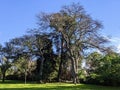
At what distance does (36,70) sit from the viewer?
59375 mm

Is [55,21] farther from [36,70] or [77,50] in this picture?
[36,70]

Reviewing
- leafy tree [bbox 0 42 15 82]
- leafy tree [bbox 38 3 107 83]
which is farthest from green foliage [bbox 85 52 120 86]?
leafy tree [bbox 0 42 15 82]

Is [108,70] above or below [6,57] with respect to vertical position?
below

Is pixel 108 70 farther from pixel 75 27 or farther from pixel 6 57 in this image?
pixel 6 57

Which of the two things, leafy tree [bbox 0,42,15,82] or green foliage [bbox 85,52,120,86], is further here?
leafy tree [bbox 0,42,15,82]

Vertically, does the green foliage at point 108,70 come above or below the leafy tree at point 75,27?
below

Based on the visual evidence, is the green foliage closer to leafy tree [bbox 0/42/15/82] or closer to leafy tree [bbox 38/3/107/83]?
leafy tree [bbox 38/3/107/83]

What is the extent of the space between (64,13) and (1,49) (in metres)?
16.3

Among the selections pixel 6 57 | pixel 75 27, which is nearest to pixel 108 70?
pixel 75 27

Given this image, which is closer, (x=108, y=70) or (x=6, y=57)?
(x=108, y=70)

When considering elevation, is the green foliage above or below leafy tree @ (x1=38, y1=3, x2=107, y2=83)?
below

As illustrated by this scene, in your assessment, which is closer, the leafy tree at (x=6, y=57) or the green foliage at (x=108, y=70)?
the green foliage at (x=108, y=70)

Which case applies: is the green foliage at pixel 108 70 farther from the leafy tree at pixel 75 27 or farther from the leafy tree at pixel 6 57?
the leafy tree at pixel 6 57

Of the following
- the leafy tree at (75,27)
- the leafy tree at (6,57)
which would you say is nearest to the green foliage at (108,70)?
the leafy tree at (75,27)
